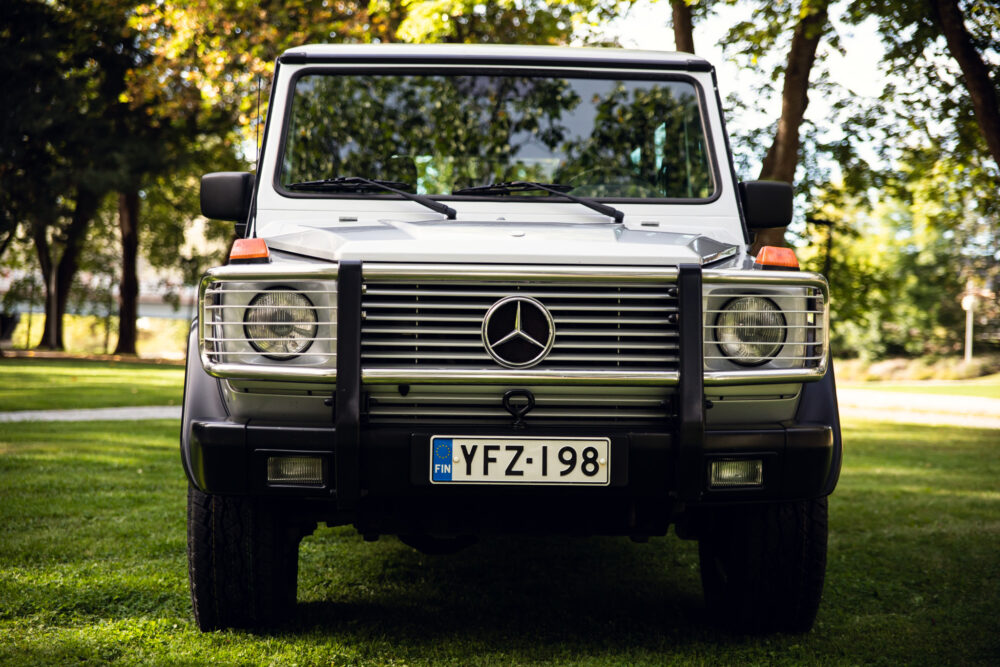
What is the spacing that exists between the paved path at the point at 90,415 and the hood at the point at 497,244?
8.40 m

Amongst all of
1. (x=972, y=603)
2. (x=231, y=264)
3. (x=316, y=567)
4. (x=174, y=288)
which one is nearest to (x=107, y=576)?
(x=316, y=567)

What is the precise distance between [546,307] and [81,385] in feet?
48.5

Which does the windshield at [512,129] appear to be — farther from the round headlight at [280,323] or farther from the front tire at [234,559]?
the front tire at [234,559]

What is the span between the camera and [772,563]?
3.44m

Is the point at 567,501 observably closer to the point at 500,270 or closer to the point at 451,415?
the point at 451,415

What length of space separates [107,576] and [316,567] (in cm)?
94

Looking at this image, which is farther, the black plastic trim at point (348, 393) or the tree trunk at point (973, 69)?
the tree trunk at point (973, 69)

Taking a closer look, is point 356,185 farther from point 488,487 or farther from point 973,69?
point 973,69

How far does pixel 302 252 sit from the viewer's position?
3215 millimetres

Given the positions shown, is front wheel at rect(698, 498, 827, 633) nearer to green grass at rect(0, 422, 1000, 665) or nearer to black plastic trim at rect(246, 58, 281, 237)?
green grass at rect(0, 422, 1000, 665)

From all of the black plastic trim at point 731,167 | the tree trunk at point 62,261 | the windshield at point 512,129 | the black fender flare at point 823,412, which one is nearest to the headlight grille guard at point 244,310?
the windshield at point 512,129

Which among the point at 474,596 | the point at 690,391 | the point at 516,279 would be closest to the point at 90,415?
the point at 474,596

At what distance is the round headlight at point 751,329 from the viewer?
9.95 feet

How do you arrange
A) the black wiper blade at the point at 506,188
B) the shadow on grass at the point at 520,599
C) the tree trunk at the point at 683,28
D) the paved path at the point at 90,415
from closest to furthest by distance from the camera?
the shadow on grass at the point at 520,599 → the black wiper blade at the point at 506,188 → the tree trunk at the point at 683,28 → the paved path at the point at 90,415
